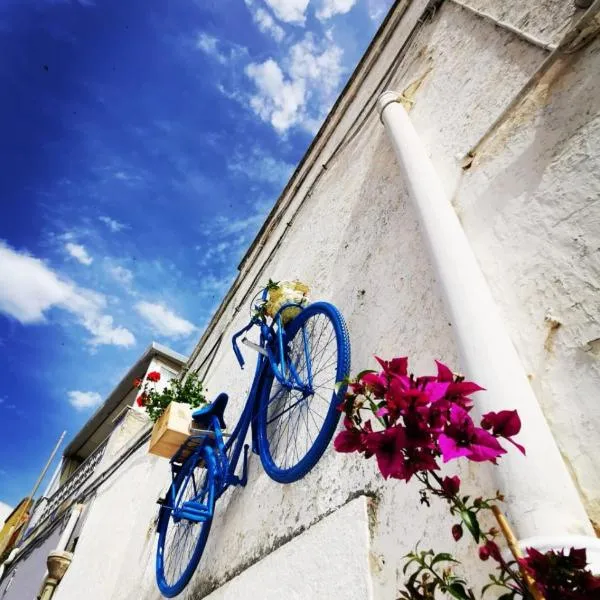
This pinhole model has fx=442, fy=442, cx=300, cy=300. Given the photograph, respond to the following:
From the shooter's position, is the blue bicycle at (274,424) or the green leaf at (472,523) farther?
the blue bicycle at (274,424)

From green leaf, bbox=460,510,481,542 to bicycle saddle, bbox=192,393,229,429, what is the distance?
2.94 metres

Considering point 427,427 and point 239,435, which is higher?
point 239,435

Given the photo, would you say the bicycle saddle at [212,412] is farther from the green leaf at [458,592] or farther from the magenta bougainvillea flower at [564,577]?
the magenta bougainvillea flower at [564,577]

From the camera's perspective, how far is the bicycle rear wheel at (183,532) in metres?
3.42

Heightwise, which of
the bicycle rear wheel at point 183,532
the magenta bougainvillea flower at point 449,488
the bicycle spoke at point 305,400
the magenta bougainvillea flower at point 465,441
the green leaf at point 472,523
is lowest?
the green leaf at point 472,523

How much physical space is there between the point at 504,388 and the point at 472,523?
581 millimetres

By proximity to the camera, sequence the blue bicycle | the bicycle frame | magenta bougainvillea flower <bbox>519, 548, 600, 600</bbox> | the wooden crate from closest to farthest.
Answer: magenta bougainvillea flower <bbox>519, 548, 600, 600</bbox>, the blue bicycle, the bicycle frame, the wooden crate

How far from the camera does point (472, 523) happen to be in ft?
3.25

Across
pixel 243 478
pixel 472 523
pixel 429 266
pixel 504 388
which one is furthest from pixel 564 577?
pixel 243 478

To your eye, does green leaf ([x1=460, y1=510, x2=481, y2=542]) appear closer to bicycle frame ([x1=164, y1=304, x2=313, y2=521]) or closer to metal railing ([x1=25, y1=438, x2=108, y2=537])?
bicycle frame ([x1=164, y1=304, x2=313, y2=521])

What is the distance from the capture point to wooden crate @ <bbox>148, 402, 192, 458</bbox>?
397 cm

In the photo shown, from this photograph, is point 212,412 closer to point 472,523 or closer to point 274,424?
point 274,424

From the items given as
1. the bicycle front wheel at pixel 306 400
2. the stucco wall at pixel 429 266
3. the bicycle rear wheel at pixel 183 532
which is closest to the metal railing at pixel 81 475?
the stucco wall at pixel 429 266

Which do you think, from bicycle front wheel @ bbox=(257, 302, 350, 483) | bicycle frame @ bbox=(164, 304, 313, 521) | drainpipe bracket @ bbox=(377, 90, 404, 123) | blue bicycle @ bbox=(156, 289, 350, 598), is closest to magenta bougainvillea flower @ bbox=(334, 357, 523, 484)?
bicycle front wheel @ bbox=(257, 302, 350, 483)
